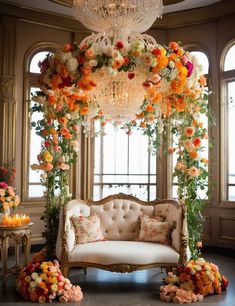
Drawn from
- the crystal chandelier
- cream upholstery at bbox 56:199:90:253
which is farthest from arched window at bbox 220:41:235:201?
the crystal chandelier

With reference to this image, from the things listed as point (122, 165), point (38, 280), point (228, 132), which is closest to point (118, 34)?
point (38, 280)

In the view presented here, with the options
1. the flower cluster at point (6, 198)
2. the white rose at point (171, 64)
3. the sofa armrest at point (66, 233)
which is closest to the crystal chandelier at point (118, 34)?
the white rose at point (171, 64)

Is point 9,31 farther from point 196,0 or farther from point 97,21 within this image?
point 97,21

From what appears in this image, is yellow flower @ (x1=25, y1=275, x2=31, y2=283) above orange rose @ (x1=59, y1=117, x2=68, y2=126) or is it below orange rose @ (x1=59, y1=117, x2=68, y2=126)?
below

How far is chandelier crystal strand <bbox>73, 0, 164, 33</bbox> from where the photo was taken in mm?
4067

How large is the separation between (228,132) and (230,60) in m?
1.18

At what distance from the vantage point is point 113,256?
4828 millimetres

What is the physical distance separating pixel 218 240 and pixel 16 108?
12.8 feet

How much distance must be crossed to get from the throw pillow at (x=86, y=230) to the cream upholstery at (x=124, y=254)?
218 mm

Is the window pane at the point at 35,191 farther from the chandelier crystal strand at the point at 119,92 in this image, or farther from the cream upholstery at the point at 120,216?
the chandelier crystal strand at the point at 119,92

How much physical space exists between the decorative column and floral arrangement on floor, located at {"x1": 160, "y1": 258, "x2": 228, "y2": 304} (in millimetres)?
3569

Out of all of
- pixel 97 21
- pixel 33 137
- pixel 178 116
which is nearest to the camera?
pixel 97 21

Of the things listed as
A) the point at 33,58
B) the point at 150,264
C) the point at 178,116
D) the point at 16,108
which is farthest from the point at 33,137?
the point at 150,264

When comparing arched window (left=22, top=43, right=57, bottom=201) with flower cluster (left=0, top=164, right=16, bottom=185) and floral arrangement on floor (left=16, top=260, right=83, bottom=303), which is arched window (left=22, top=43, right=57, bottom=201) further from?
floral arrangement on floor (left=16, top=260, right=83, bottom=303)
